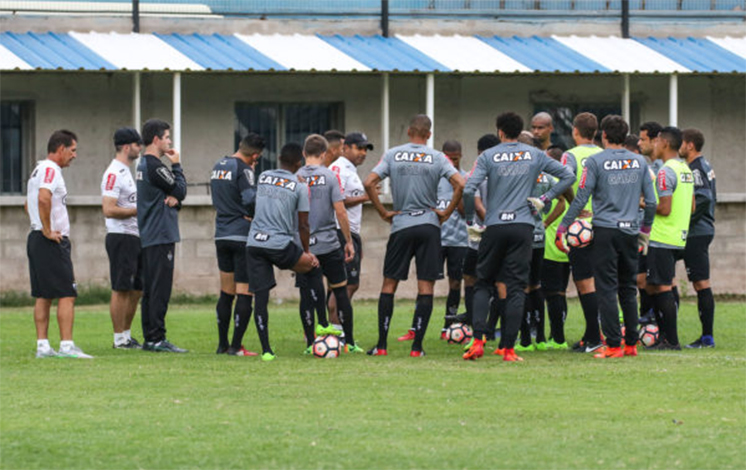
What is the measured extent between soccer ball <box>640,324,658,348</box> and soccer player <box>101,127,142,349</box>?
4.97 m

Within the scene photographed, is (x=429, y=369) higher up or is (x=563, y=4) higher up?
(x=563, y=4)

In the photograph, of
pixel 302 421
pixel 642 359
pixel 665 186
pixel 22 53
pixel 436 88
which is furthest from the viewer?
pixel 436 88

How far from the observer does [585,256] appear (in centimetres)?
1296

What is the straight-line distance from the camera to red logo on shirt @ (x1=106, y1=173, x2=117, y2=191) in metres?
13.9

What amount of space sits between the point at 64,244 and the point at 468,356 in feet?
12.4

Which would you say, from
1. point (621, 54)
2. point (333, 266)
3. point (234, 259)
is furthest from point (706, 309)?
point (621, 54)

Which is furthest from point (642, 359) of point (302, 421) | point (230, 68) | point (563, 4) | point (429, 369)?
point (563, 4)

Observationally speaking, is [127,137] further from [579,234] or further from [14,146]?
[14,146]

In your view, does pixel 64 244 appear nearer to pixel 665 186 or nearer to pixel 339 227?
pixel 339 227

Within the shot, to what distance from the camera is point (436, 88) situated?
25.2 meters

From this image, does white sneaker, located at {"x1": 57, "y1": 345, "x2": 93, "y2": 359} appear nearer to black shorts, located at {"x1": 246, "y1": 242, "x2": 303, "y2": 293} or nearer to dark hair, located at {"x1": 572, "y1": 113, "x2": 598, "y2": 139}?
black shorts, located at {"x1": 246, "y1": 242, "x2": 303, "y2": 293}

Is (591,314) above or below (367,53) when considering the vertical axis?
below

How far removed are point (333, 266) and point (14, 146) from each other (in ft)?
38.3

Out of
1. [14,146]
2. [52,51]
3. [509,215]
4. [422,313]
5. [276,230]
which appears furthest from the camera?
[14,146]
